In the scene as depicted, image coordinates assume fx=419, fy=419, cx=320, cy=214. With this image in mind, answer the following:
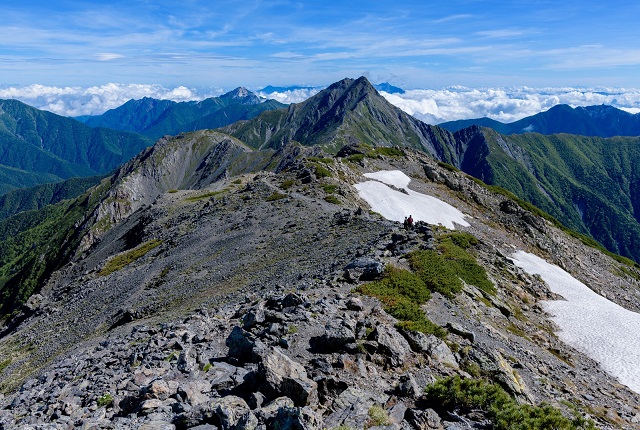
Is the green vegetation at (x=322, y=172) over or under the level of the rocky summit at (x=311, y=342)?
over

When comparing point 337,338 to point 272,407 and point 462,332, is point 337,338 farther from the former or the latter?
point 462,332

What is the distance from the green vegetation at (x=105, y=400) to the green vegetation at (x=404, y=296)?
12.3 meters

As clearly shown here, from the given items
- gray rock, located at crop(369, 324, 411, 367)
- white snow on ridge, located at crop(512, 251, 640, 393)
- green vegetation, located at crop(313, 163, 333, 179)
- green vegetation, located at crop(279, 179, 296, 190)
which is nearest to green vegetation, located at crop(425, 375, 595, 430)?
gray rock, located at crop(369, 324, 411, 367)

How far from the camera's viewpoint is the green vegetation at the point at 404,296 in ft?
66.4

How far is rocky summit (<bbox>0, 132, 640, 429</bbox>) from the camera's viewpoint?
1358 cm

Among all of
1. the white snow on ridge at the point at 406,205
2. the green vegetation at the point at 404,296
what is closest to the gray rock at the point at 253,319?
the green vegetation at the point at 404,296

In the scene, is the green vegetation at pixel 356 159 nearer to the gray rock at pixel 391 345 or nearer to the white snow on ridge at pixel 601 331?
the white snow on ridge at pixel 601 331

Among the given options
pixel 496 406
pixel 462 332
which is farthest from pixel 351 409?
pixel 462 332

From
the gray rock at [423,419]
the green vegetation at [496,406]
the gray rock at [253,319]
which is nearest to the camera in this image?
the green vegetation at [496,406]

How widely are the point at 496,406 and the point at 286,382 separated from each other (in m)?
6.92

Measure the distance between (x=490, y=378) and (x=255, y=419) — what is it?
448 inches

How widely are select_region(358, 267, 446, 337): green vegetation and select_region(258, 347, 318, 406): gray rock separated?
7.01 m

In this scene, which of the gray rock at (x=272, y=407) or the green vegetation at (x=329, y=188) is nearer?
the gray rock at (x=272, y=407)

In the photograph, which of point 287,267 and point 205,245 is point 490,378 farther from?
point 205,245
